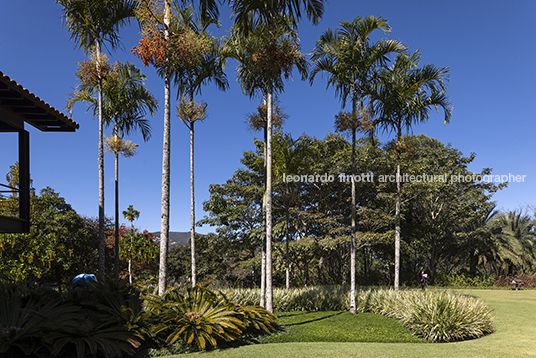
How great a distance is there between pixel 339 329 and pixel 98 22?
13010mm

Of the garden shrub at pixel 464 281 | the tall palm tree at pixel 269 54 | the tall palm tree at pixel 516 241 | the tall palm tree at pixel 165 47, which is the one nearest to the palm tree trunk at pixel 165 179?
the tall palm tree at pixel 165 47

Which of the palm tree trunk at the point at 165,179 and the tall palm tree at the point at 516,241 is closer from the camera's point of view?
the palm tree trunk at the point at 165,179

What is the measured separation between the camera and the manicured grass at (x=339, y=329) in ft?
27.9

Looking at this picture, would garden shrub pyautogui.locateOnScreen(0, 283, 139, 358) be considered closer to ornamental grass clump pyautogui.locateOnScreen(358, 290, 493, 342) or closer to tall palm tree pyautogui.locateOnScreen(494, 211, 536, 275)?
ornamental grass clump pyautogui.locateOnScreen(358, 290, 493, 342)

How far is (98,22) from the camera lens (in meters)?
13.2

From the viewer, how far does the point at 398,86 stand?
14555mm

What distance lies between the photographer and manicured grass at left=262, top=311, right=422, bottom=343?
8.49m

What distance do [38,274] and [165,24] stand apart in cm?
1463

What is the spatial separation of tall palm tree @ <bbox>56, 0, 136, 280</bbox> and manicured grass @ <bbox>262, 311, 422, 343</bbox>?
7288mm

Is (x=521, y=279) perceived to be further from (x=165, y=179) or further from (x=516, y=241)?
(x=165, y=179)

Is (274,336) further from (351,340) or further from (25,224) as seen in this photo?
(25,224)

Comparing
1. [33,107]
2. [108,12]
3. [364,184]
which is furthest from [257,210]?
[33,107]

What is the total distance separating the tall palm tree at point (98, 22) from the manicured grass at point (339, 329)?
7288 millimetres

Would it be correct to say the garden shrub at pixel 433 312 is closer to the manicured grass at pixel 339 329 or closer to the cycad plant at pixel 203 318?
the manicured grass at pixel 339 329
